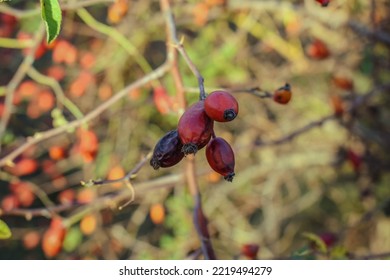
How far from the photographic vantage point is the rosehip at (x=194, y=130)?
938 millimetres

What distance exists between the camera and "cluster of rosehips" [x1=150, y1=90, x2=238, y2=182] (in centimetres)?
94

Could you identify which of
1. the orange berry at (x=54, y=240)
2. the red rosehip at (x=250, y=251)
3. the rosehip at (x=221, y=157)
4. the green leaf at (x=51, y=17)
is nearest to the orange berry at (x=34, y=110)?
the orange berry at (x=54, y=240)

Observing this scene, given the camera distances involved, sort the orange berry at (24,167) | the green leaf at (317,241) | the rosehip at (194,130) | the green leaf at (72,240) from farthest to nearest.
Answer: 1. the green leaf at (72,240)
2. the orange berry at (24,167)
3. the green leaf at (317,241)
4. the rosehip at (194,130)

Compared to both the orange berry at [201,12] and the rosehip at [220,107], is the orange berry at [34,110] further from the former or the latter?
the rosehip at [220,107]

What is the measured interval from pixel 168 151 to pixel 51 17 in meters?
0.33

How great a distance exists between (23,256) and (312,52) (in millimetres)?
2053

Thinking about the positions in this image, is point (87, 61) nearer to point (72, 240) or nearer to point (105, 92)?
point (105, 92)

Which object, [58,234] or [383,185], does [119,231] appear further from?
[383,185]

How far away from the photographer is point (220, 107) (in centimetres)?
94

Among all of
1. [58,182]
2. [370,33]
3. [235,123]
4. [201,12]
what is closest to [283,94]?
[370,33]

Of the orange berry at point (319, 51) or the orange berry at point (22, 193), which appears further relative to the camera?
the orange berry at point (319, 51)

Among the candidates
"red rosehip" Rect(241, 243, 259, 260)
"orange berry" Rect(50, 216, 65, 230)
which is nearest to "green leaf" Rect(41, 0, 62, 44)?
"red rosehip" Rect(241, 243, 259, 260)

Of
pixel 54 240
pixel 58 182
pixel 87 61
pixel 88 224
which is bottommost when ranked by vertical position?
pixel 54 240
